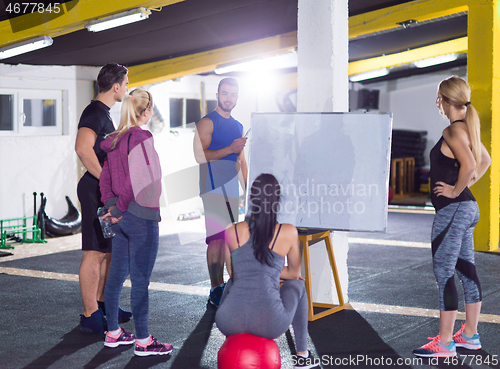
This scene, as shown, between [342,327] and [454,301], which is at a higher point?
[454,301]

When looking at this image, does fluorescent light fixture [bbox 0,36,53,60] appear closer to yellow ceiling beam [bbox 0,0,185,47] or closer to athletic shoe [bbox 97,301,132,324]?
yellow ceiling beam [bbox 0,0,185,47]

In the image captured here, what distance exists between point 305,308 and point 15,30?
15.8 ft

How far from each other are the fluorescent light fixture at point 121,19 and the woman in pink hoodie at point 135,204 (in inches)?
90.7

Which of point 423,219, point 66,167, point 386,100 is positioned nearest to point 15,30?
point 66,167

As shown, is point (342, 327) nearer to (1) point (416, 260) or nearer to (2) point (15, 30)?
(1) point (416, 260)

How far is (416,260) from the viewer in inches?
256

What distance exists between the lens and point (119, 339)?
3.59 meters

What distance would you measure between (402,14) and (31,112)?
218 inches

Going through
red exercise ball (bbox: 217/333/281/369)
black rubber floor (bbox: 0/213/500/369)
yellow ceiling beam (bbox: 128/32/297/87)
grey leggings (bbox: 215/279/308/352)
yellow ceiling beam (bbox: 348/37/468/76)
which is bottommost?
black rubber floor (bbox: 0/213/500/369)

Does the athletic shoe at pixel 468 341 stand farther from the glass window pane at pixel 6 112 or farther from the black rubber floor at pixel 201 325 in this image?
the glass window pane at pixel 6 112

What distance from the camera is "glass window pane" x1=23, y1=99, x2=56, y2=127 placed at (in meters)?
8.80

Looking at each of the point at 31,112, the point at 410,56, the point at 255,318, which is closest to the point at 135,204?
the point at 255,318

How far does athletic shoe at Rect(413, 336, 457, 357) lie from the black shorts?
2109 millimetres

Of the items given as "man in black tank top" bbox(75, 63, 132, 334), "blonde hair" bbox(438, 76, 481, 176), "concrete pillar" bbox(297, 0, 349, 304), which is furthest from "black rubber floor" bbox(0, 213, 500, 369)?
"blonde hair" bbox(438, 76, 481, 176)
